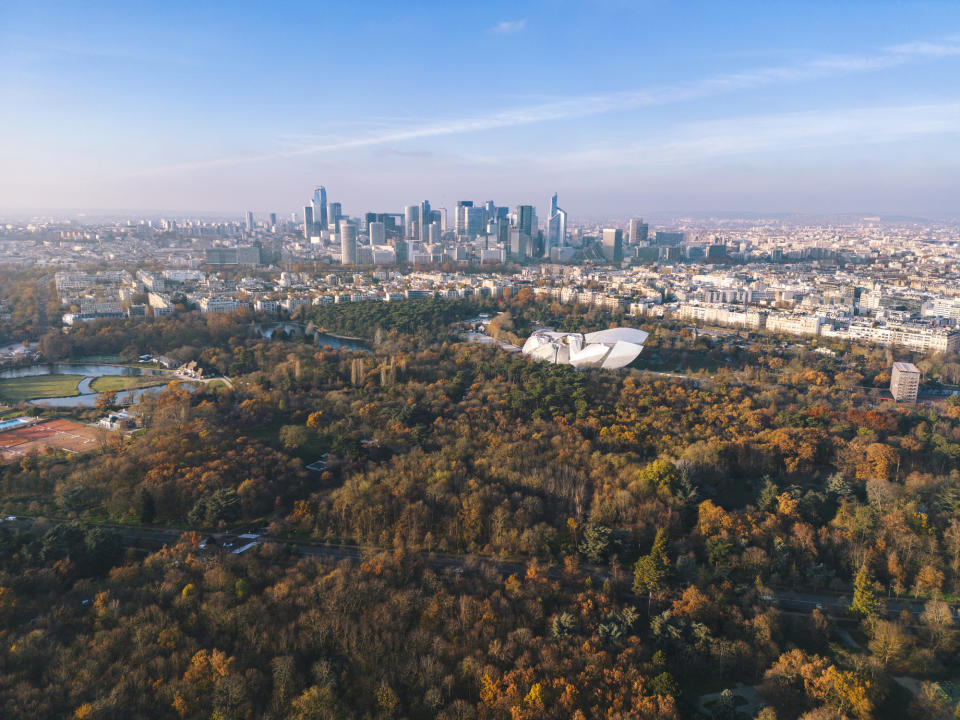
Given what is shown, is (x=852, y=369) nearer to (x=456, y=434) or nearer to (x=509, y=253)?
(x=456, y=434)

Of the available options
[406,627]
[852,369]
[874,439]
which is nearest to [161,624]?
[406,627]

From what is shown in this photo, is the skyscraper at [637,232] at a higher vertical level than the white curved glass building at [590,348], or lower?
higher

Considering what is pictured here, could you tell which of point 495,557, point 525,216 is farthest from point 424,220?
point 495,557

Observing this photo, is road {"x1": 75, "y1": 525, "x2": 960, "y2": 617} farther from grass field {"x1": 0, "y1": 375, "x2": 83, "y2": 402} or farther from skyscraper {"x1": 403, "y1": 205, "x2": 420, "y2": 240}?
skyscraper {"x1": 403, "y1": 205, "x2": 420, "y2": 240}

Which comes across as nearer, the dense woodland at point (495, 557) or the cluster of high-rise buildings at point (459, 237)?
the dense woodland at point (495, 557)

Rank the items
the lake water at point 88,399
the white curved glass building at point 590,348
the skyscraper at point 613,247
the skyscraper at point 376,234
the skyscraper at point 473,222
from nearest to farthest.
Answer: the lake water at point 88,399 → the white curved glass building at point 590,348 → the skyscraper at point 613,247 → the skyscraper at point 376,234 → the skyscraper at point 473,222

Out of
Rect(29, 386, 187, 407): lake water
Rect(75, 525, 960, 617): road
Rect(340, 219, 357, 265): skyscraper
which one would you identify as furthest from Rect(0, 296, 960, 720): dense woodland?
Rect(340, 219, 357, 265): skyscraper

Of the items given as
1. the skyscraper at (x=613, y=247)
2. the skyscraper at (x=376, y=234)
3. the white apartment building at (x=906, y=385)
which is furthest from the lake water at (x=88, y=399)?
the skyscraper at (x=376, y=234)

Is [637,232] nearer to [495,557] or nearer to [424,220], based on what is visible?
[424,220]

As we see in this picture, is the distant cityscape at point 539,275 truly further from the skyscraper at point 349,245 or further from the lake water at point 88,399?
the lake water at point 88,399
